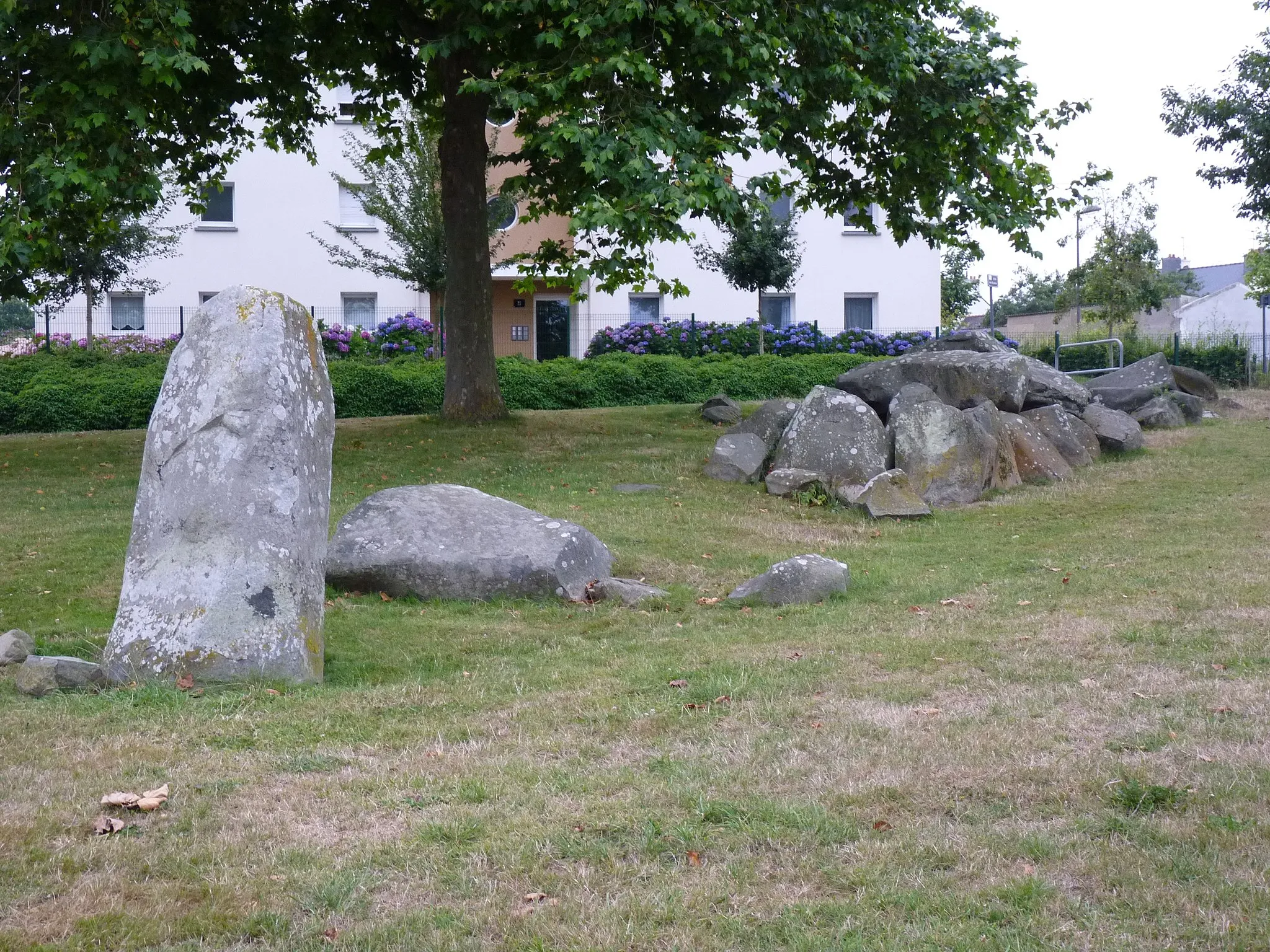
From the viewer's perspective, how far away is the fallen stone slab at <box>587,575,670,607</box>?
8859 millimetres

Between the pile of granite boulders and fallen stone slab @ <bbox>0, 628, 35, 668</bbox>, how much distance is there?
8.42m

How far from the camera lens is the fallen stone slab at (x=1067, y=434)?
52.7ft

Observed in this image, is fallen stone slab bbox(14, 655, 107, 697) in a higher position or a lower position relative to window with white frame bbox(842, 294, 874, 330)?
lower

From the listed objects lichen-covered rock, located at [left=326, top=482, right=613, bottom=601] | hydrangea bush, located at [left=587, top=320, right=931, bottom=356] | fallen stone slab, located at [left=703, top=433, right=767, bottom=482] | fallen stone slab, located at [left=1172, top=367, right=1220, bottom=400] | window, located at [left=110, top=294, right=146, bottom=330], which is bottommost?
lichen-covered rock, located at [left=326, top=482, right=613, bottom=601]

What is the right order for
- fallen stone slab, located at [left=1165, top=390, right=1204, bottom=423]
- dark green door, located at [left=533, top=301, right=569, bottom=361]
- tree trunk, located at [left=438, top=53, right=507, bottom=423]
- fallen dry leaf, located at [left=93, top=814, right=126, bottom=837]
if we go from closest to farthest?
fallen dry leaf, located at [left=93, top=814, right=126, bottom=837], tree trunk, located at [left=438, top=53, right=507, bottom=423], fallen stone slab, located at [left=1165, top=390, right=1204, bottom=423], dark green door, located at [left=533, top=301, right=569, bottom=361]

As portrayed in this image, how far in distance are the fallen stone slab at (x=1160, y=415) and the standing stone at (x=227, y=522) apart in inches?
647

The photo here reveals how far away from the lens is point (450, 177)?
57.5ft

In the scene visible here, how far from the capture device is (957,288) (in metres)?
61.2

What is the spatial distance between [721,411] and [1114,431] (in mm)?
6504

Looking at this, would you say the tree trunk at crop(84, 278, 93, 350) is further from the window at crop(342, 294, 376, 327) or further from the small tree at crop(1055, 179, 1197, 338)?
the small tree at crop(1055, 179, 1197, 338)

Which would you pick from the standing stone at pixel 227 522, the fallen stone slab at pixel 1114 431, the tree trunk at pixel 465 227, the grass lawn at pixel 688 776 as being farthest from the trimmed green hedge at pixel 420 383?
the standing stone at pixel 227 522

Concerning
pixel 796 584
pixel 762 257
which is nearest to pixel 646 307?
pixel 762 257

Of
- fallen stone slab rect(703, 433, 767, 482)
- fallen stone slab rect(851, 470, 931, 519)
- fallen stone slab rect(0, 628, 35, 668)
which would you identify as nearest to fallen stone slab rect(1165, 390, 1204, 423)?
fallen stone slab rect(703, 433, 767, 482)

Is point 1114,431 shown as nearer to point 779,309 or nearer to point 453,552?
point 453,552
